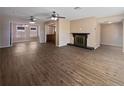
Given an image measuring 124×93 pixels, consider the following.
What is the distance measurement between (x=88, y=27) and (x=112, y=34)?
300 cm

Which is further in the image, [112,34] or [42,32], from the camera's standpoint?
[42,32]

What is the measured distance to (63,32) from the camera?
920 centimetres

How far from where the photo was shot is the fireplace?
8398 millimetres

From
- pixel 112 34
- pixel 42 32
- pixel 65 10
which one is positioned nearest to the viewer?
pixel 65 10

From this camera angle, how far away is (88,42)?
324 inches

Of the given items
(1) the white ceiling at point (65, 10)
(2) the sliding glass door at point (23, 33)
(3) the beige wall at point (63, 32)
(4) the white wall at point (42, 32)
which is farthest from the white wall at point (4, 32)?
(2) the sliding glass door at point (23, 33)

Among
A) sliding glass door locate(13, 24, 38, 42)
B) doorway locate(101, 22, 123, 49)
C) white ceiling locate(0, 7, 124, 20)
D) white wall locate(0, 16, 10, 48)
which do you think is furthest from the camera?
sliding glass door locate(13, 24, 38, 42)

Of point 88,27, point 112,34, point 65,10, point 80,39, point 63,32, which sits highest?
point 65,10

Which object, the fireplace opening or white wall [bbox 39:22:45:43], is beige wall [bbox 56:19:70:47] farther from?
white wall [bbox 39:22:45:43]

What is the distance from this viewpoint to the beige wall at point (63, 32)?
29.0 feet

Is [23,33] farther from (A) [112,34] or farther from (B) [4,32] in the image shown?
(A) [112,34]

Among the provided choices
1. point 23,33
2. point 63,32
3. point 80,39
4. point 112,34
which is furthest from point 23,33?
point 112,34

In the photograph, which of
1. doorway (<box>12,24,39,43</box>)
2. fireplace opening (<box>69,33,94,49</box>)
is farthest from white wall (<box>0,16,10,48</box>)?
doorway (<box>12,24,39,43</box>)

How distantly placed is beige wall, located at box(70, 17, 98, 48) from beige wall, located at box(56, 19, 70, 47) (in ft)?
1.88
